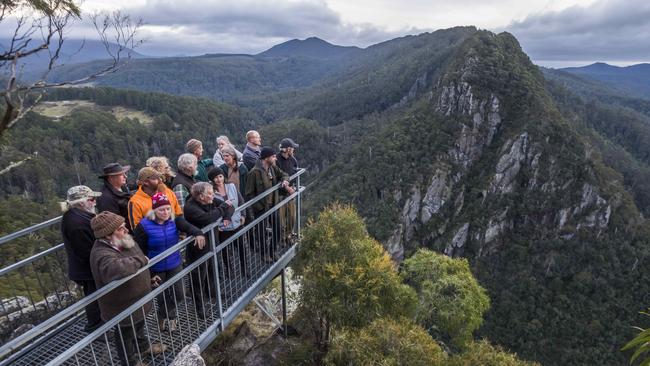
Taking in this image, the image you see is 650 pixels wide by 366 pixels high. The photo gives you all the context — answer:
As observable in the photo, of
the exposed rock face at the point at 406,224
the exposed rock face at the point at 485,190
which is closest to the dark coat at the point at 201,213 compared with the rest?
the exposed rock face at the point at 485,190

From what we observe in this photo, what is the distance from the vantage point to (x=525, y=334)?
5544 cm

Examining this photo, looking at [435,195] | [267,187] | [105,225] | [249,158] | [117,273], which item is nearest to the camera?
[117,273]

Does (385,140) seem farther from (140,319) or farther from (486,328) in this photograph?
(140,319)

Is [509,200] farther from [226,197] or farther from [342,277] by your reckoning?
[226,197]

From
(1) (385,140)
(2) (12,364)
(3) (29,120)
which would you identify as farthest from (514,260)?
(3) (29,120)

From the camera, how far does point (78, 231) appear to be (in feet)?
13.1

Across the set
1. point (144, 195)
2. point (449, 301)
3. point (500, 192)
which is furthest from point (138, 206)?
point (500, 192)

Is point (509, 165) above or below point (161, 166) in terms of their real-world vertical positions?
below

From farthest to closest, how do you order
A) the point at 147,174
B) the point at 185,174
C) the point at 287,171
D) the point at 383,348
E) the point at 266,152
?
the point at 287,171, the point at 383,348, the point at 266,152, the point at 185,174, the point at 147,174

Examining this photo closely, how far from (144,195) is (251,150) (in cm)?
306

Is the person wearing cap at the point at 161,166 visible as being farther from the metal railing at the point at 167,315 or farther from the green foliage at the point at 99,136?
the green foliage at the point at 99,136

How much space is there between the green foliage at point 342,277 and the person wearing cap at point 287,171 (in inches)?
37.2

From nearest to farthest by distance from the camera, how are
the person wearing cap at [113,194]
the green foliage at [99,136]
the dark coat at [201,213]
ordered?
the person wearing cap at [113,194] < the dark coat at [201,213] < the green foliage at [99,136]

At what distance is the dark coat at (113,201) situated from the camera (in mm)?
4621
